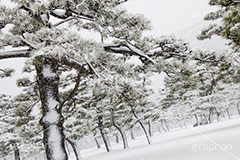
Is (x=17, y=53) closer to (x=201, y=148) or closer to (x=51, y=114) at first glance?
(x=51, y=114)

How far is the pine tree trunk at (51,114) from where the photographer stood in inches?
201

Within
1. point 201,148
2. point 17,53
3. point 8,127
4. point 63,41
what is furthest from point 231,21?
point 8,127

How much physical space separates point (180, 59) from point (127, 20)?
2.52 m

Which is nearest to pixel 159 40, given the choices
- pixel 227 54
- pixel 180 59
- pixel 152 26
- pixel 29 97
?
pixel 152 26

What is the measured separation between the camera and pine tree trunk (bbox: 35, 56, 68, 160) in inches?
201

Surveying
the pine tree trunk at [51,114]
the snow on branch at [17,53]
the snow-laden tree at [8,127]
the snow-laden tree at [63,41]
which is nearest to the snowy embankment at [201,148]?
the snow-laden tree at [63,41]

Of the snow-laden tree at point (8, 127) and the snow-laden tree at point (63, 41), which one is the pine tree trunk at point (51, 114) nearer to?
the snow-laden tree at point (63, 41)

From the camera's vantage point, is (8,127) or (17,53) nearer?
(17,53)

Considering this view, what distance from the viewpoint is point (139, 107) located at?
17.8 metres

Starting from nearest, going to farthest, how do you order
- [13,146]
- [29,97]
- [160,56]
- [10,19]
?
[10,19], [160,56], [29,97], [13,146]

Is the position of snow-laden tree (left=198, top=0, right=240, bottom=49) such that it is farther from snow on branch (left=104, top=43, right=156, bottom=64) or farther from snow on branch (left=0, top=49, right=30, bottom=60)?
snow on branch (left=0, top=49, right=30, bottom=60)

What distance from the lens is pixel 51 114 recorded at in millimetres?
5430

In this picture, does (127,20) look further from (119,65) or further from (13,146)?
(13,146)

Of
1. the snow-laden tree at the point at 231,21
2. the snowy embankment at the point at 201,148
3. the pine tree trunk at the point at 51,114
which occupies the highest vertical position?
the snow-laden tree at the point at 231,21
